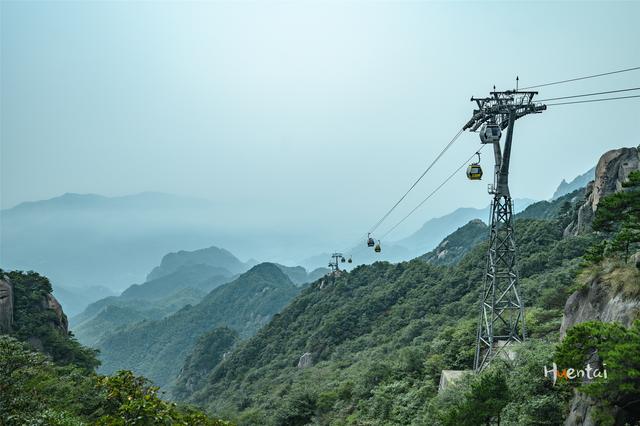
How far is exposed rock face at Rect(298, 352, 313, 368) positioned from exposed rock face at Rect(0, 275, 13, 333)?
35.0m

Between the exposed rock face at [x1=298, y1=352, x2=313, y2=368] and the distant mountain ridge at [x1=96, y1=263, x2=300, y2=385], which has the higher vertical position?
the distant mountain ridge at [x1=96, y1=263, x2=300, y2=385]

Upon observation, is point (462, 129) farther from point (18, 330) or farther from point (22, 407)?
point (18, 330)

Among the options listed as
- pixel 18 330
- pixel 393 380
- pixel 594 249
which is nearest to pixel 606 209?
pixel 594 249

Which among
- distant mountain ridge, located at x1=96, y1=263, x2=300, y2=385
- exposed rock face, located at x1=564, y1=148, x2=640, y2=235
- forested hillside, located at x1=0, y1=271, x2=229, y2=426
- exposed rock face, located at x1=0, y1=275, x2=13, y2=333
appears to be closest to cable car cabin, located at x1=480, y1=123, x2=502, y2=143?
forested hillside, located at x1=0, y1=271, x2=229, y2=426

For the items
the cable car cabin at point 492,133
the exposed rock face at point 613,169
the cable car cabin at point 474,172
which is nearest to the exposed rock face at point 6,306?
the cable car cabin at point 474,172

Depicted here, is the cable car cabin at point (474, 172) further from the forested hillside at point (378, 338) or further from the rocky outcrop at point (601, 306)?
the forested hillside at point (378, 338)

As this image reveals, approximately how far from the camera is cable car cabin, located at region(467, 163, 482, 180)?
15.9m

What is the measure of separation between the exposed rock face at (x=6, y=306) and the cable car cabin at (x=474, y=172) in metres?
37.5

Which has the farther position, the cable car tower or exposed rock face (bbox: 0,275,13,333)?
exposed rock face (bbox: 0,275,13,333)

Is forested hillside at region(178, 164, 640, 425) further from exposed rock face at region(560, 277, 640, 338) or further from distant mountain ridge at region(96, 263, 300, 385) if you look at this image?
distant mountain ridge at region(96, 263, 300, 385)

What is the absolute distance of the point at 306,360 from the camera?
56.3 meters

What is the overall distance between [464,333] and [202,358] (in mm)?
83255

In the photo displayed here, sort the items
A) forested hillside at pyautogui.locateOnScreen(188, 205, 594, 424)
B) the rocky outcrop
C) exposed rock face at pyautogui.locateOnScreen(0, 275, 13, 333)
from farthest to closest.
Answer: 1. exposed rock face at pyautogui.locateOnScreen(0, 275, 13, 333)
2. forested hillside at pyautogui.locateOnScreen(188, 205, 594, 424)
3. the rocky outcrop

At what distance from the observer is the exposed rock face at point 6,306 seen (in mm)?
32544
